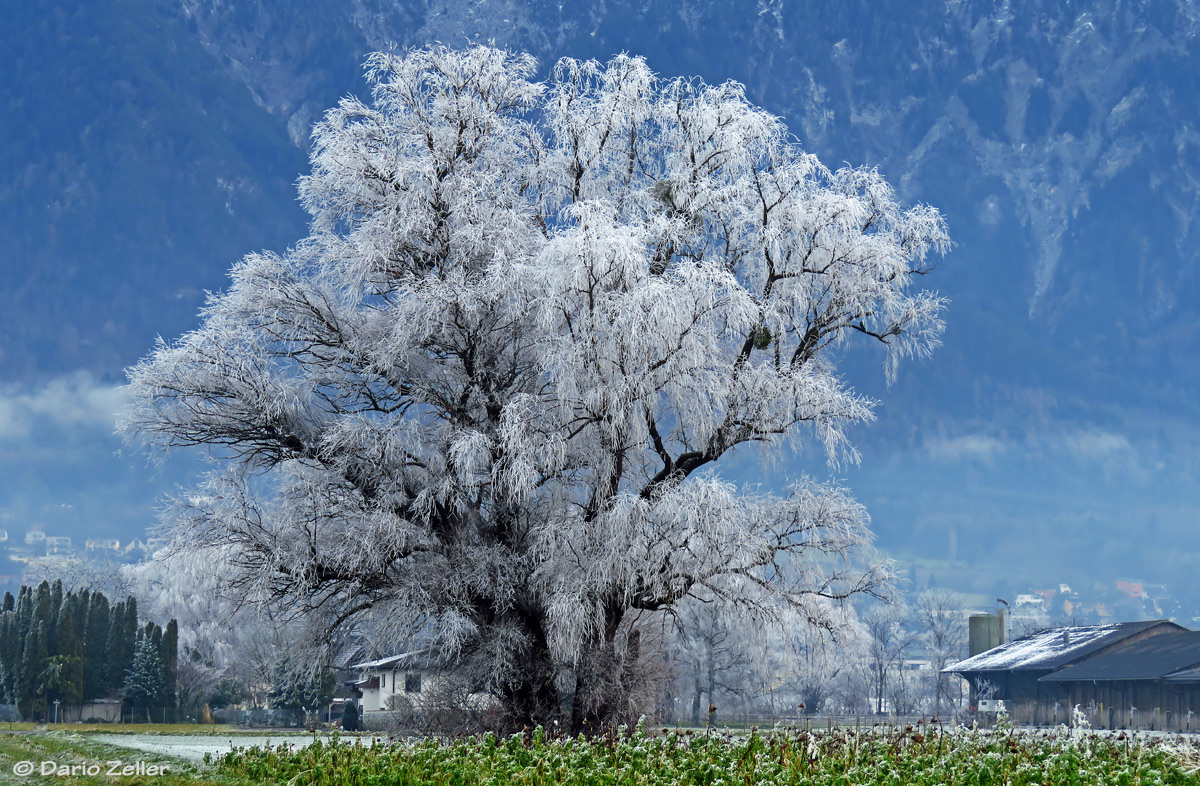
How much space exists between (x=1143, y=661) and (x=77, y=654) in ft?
165

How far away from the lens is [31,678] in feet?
180

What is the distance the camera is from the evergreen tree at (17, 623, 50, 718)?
5469cm

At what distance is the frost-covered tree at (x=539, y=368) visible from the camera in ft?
62.4

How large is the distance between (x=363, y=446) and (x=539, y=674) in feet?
16.4

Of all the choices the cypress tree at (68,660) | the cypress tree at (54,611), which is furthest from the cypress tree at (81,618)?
the cypress tree at (68,660)

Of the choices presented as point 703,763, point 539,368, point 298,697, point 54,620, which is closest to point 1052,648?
point 298,697

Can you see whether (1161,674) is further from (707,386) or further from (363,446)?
(363,446)

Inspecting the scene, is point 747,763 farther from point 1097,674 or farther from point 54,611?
point 54,611

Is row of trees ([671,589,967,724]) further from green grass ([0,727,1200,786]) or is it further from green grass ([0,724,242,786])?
green grass ([0,724,242,786])

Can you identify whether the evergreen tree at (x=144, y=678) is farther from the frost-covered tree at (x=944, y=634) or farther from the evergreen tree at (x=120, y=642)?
the frost-covered tree at (x=944, y=634)

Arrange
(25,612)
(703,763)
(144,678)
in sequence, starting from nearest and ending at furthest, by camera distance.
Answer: (703,763)
(25,612)
(144,678)

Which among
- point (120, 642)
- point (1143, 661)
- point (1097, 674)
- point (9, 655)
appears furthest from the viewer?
point (120, 642)

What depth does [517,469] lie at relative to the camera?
1866 cm

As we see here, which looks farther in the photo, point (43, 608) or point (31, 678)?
point (43, 608)
